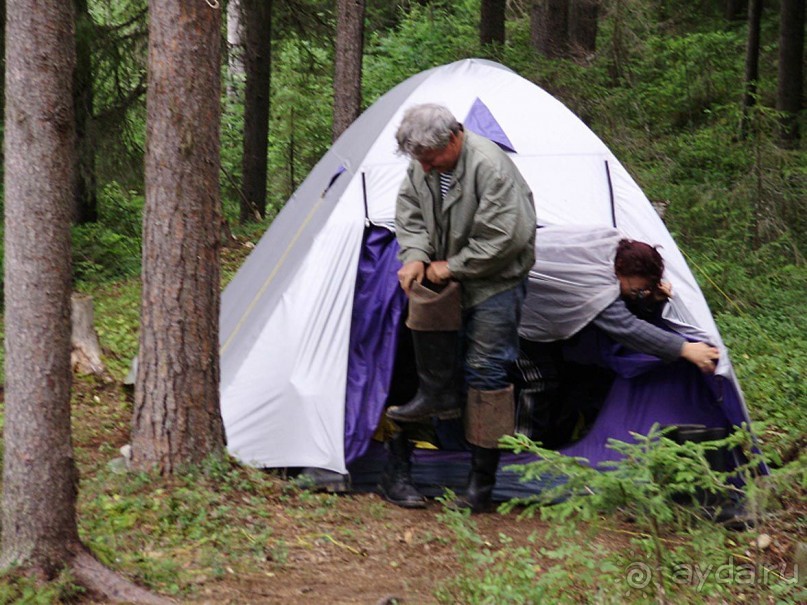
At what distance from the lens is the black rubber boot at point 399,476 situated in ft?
16.7

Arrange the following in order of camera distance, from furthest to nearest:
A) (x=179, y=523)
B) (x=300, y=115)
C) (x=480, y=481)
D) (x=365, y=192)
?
(x=300, y=115), (x=365, y=192), (x=480, y=481), (x=179, y=523)

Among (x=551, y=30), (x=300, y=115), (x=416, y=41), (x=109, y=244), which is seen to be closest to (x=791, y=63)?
(x=551, y=30)

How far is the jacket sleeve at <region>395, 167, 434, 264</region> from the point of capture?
15.8ft

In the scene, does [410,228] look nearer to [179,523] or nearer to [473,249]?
[473,249]

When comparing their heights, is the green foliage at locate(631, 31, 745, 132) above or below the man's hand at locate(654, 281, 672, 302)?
above

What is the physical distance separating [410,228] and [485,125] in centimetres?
120

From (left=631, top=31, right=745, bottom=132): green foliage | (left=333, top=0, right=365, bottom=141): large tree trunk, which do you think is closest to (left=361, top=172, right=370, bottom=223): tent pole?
(left=333, top=0, right=365, bottom=141): large tree trunk

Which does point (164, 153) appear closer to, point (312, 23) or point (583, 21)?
point (312, 23)

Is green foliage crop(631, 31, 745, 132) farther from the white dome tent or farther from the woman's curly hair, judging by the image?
the woman's curly hair

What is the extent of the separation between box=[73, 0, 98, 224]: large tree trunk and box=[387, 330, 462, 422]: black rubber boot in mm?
6691

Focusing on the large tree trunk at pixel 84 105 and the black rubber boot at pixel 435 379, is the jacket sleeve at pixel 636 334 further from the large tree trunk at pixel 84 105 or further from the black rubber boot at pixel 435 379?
the large tree trunk at pixel 84 105

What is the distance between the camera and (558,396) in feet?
19.0

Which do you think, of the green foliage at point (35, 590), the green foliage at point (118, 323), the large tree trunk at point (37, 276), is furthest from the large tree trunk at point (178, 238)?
the green foliage at point (118, 323)

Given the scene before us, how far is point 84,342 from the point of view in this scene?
23.2 feet
